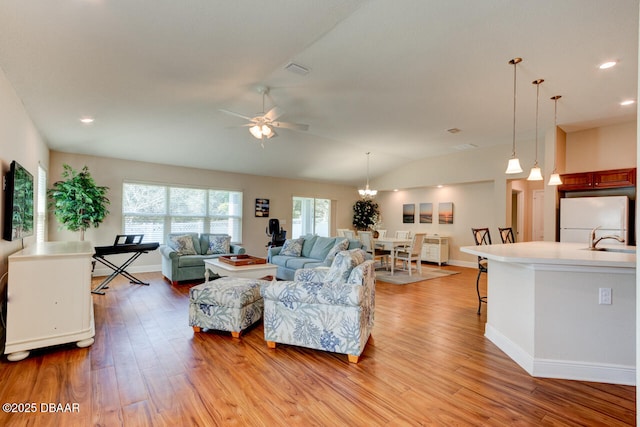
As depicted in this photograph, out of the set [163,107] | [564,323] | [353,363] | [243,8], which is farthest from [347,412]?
[163,107]

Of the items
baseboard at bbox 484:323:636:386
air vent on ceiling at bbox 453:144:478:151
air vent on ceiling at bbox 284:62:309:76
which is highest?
air vent on ceiling at bbox 284:62:309:76

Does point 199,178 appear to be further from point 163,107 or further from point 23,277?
point 23,277

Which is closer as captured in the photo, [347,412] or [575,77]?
[347,412]

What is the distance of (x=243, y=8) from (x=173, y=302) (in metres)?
3.88

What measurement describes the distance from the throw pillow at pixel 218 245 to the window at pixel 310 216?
3.31 m

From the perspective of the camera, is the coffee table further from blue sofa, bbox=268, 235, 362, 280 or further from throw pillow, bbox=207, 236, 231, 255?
throw pillow, bbox=207, 236, 231, 255

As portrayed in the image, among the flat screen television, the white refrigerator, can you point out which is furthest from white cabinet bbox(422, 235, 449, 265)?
the flat screen television

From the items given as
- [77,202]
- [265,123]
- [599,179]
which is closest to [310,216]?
[77,202]

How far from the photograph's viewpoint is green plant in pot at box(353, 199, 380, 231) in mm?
10266

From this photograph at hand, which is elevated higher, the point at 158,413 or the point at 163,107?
the point at 163,107

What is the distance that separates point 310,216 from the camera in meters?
9.84

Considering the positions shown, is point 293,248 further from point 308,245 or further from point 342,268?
point 342,268

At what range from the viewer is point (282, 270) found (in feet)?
18.5

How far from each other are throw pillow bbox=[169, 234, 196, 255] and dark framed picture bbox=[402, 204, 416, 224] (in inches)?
256
